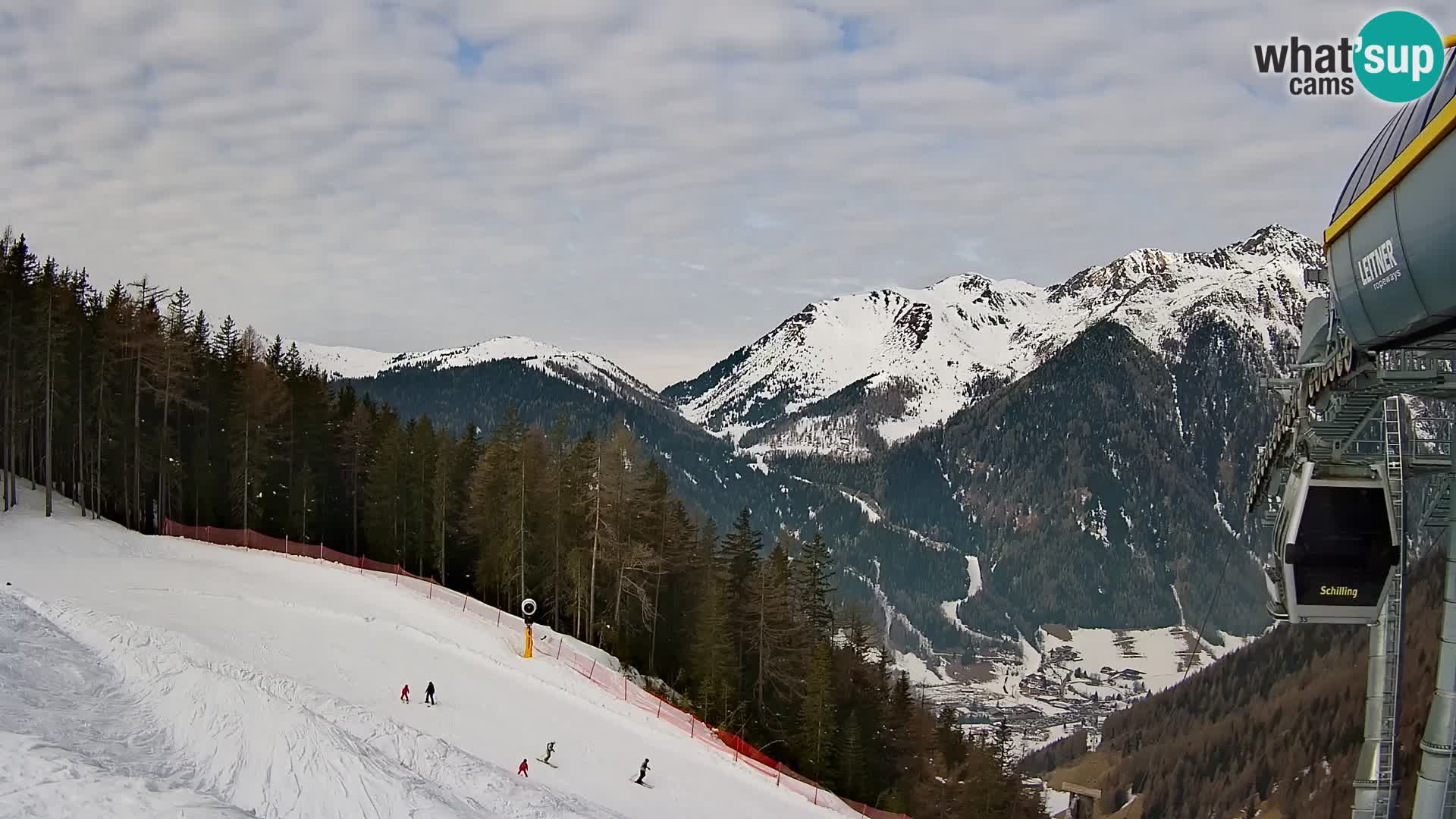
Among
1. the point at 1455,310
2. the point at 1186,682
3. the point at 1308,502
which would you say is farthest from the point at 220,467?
the point at 1186,682

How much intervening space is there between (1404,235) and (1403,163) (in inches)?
27.7

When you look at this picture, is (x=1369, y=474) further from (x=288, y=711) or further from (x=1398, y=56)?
(x=288, y=711)

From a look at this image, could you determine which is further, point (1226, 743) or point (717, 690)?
point (1226, 743)

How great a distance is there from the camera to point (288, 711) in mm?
24844

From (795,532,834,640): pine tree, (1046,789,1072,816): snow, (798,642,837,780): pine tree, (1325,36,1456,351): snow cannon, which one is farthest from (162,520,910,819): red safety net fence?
(1046,789,1072,816): snow

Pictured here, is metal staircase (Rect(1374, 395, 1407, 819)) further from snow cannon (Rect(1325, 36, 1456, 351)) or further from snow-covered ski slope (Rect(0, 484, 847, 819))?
snow-covered ski slope (Rect(0, 484, 847, 819))

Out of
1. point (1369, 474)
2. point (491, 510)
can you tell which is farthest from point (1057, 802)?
point (1369, 474)

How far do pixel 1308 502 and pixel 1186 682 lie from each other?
116m

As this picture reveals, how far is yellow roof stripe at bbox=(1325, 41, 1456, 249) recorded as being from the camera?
961 cm

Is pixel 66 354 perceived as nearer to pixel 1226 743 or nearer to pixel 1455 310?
pixel 1455 310

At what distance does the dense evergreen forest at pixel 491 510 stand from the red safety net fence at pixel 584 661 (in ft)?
8.54

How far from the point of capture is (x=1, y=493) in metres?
49.2

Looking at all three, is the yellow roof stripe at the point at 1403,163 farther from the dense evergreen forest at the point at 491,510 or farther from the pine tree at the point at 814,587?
the pine tree at the point at 814,587

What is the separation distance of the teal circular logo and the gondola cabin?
7.32 metres
